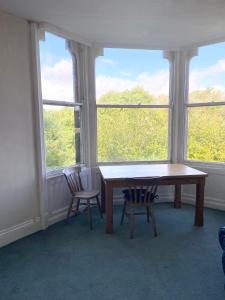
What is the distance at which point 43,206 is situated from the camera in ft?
10.4

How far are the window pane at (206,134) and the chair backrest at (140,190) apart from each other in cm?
143

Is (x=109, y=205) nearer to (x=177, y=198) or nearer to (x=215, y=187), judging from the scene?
(x=177, y=198)

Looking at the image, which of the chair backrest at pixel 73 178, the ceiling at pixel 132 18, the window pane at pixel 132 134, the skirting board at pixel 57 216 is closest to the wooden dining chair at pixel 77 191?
the chair backrest at pixel 73 178

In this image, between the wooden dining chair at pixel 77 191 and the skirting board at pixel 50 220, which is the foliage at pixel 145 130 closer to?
the wooden dining chair at pixel 77 191

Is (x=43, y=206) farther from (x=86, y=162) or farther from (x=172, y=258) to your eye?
(x=172, y=258)

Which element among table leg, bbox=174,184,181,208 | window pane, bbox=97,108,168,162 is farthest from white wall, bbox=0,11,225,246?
table leg, bbox=174,184,181,208

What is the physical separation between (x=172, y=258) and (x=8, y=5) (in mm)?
3063

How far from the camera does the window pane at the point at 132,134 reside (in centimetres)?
398

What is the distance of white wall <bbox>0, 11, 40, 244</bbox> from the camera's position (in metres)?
2.67

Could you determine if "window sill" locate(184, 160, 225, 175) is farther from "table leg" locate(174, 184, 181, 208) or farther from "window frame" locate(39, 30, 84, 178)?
"window frame" locate(39, 30, 84, 178)

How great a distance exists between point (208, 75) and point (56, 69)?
7.64 ft

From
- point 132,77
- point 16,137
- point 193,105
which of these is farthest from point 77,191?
point 193,105

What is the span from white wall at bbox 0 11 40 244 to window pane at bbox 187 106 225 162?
2.54 meters

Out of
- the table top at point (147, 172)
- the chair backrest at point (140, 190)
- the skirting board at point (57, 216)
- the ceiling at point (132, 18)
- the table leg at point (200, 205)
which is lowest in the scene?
the skirting board at point (57, 216)
